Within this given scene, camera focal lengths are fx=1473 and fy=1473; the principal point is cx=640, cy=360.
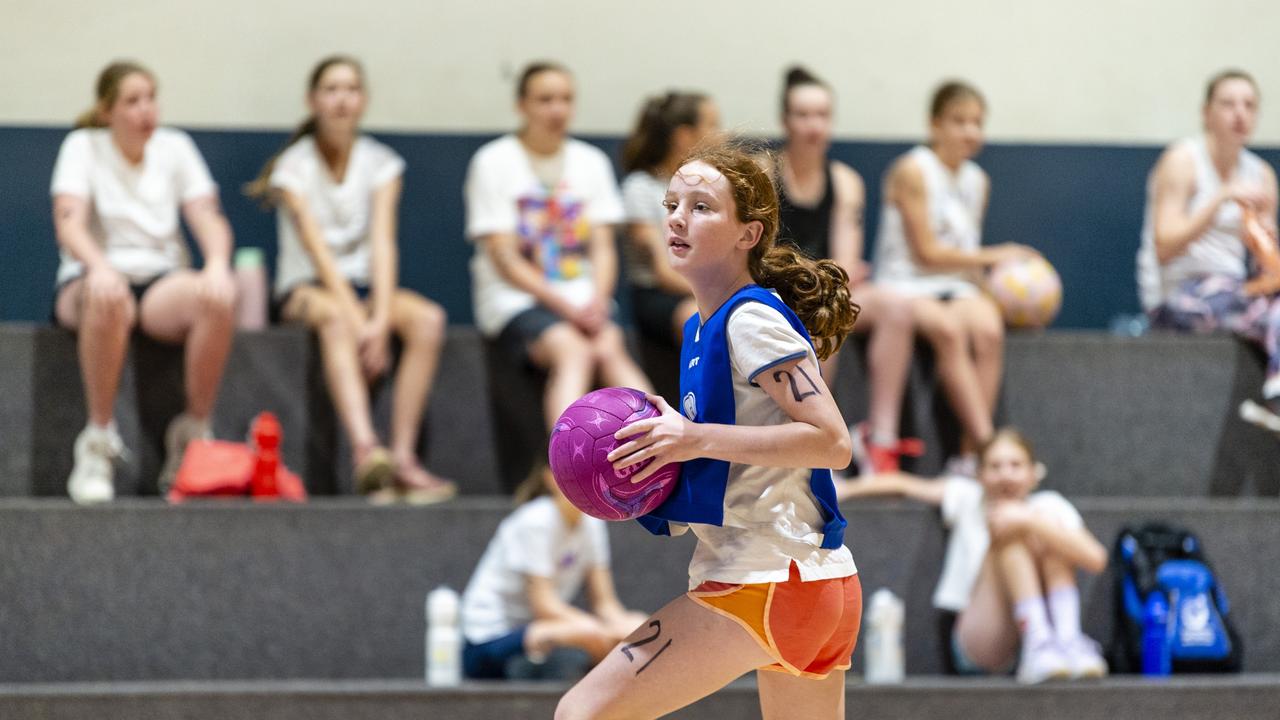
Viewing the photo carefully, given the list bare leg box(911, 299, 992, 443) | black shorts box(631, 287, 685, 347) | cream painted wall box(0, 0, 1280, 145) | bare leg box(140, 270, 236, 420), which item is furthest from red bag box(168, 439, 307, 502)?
bare leg box(911, 299, 992, 443)

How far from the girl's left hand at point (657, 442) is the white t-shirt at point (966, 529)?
2.32 meters

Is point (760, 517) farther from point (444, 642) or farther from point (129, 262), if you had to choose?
point (129, 262)

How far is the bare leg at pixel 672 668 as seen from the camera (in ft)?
7.79

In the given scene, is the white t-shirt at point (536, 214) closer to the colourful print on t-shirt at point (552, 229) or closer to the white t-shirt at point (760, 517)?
the colourful print on t-shirt at point (552, 229)

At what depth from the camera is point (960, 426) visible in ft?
16.6

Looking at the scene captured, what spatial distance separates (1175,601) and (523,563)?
1907mm

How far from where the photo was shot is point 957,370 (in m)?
4.86

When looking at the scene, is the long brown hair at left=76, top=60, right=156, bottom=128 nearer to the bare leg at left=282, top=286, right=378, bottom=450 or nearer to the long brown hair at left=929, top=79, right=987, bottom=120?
the bare leg at left=282, top=286, right=378, bottom=450

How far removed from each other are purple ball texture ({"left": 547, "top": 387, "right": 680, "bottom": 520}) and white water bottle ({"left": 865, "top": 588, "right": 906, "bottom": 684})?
1992mm

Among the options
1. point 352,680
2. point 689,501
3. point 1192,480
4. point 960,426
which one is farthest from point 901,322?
point 689,501

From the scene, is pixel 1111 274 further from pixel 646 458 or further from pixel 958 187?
pixel 646 458

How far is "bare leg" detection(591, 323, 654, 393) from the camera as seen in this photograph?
469cm

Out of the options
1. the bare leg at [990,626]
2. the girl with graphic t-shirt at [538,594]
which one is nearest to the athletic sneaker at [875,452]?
the bare leg at [990,626]

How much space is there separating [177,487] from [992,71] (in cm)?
370
